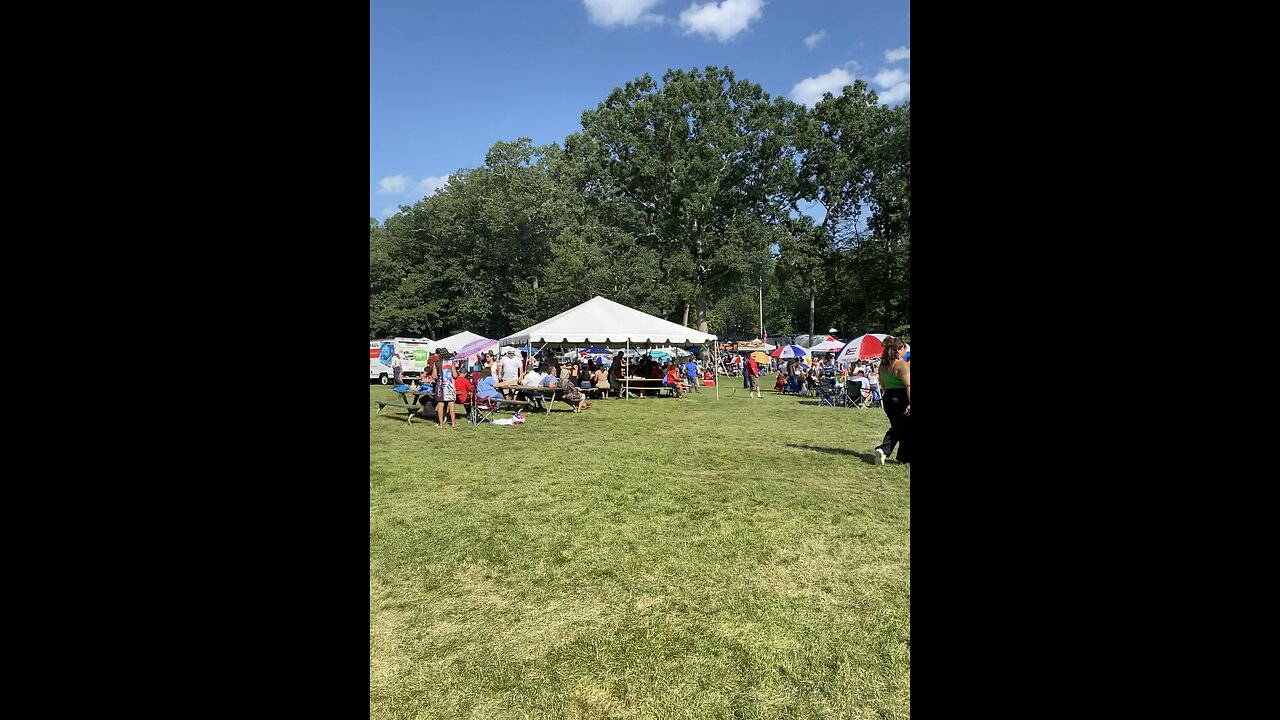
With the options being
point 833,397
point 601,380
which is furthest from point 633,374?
point 833,397

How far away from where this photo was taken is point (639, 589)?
372cm

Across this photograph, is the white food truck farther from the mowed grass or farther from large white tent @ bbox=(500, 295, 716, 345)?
the mowed grass

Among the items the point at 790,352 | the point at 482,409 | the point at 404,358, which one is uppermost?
the point at 790,352

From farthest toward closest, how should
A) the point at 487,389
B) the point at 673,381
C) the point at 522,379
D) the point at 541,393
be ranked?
the point at 673,381, the point at 522,379, the point at 541,393, the point at 487,389

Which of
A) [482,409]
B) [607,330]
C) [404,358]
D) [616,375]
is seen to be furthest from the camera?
[404,358]

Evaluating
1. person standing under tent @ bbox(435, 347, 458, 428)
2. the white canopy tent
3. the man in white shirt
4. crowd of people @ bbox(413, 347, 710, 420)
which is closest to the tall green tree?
crowd of people @ bbox(413, 347, 710, 420)

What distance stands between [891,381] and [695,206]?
101ft

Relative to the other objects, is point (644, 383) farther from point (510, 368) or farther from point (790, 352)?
point (790, 352)

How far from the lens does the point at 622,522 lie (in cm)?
515

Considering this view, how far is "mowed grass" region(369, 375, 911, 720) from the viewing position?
265 cm

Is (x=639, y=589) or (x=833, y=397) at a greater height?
(x=833, y=397)

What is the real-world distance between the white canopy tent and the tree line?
61.9 ft
